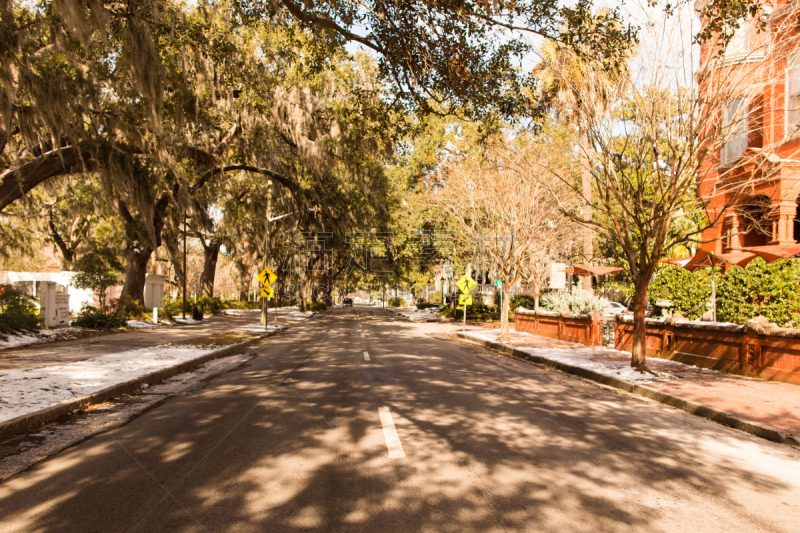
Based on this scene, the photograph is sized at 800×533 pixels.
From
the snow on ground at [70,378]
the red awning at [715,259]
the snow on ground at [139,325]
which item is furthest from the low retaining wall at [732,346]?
the snow on ground at [139,325]

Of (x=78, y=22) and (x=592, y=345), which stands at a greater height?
(x=78, y=22)

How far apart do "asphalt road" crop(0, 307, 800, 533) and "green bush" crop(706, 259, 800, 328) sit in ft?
26.9

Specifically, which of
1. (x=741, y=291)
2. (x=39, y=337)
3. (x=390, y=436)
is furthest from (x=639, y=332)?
(x=39, y=337)

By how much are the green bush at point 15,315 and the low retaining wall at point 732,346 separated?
18.3 metres

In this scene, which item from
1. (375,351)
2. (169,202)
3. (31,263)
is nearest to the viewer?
(375,351)

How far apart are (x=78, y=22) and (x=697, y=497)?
1205cm

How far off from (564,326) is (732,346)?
827 cm

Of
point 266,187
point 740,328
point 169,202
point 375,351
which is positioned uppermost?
point 266,187

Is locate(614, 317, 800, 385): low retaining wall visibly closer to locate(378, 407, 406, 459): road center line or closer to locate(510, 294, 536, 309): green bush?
locate(378, 407, 406, 459): road center line

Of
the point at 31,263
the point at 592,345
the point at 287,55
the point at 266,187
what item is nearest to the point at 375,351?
the point at 592,345

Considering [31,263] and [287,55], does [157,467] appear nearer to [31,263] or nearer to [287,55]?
[287,55]

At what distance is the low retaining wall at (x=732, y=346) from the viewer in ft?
33.1

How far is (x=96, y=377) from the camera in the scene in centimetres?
946

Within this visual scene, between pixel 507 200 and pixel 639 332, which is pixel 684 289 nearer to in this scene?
pixel 507 200
